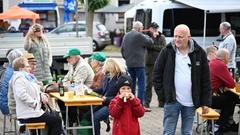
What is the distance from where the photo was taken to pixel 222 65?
27.1 feet

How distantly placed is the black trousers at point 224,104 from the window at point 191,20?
8244 mm

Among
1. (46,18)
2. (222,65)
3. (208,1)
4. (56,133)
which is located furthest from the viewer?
(46,18)

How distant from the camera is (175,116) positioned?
6699mm

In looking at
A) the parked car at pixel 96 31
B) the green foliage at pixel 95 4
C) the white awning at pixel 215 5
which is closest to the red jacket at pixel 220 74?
the white awning at pixel 215 5

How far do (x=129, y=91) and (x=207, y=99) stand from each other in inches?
38.5

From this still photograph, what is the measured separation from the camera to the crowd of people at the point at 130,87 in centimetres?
655

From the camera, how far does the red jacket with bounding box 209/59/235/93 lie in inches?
326

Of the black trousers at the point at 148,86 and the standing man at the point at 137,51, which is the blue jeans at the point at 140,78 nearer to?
the standing man at the point at 137,51

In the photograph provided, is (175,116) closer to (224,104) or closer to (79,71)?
(224,104)

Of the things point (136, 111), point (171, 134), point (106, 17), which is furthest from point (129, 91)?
point (106, 17)

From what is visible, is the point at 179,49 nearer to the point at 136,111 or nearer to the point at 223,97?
the point at 136,111

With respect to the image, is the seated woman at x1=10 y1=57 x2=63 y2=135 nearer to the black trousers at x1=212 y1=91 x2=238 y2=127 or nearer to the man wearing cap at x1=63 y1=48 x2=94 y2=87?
the man wearing cap at x1=63 y1=48 x2=94 y2=87

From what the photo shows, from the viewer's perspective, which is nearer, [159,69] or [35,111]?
[159,69]

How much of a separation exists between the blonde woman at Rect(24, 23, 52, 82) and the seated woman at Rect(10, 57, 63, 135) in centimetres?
305
